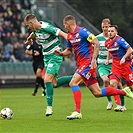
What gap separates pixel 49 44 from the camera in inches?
578

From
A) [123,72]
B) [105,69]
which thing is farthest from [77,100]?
[105,69]

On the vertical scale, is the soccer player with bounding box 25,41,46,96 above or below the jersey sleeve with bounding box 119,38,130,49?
below

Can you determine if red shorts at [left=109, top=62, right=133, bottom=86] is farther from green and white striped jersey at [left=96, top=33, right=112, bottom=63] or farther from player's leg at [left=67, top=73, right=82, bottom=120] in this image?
player's leg at [left=67, top=73, right=82, bottom=120]

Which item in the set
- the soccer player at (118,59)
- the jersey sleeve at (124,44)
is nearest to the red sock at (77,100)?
the soccer player at (118,59)

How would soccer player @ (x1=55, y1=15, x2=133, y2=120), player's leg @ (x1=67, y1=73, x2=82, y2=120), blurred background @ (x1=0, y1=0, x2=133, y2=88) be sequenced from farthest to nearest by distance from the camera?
blurred background @ (x1=0, y1=0, x2=133, y2=88), soccer player @ (x1=55, y1=15, x2=133, y2=120), player's leg @ (x1=67, y1=73, x2=82, y2=120)

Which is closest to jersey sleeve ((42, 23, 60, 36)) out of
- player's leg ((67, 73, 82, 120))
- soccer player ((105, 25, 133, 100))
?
player's leg ((67, 73, 82, 120))

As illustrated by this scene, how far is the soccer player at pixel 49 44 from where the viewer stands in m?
14.3

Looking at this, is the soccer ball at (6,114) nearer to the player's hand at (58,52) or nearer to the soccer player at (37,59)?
the player's hand at (58,52)

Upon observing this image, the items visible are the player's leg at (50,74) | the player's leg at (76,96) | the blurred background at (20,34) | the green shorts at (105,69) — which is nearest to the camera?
the player's leg at (76,96)

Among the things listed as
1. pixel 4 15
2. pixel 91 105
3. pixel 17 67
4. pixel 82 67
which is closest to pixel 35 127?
pixel 82 67

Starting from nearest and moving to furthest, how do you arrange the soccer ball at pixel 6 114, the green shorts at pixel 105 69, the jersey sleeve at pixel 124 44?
the soccer ball at pixel 6 114, the jersey sleeve at pixel 124 44, the green shorts at pixel 105 69

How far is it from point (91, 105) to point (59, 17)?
21298 millimetres

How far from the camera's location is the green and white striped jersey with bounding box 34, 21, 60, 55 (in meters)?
14.4

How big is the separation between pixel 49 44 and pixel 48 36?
230mm
